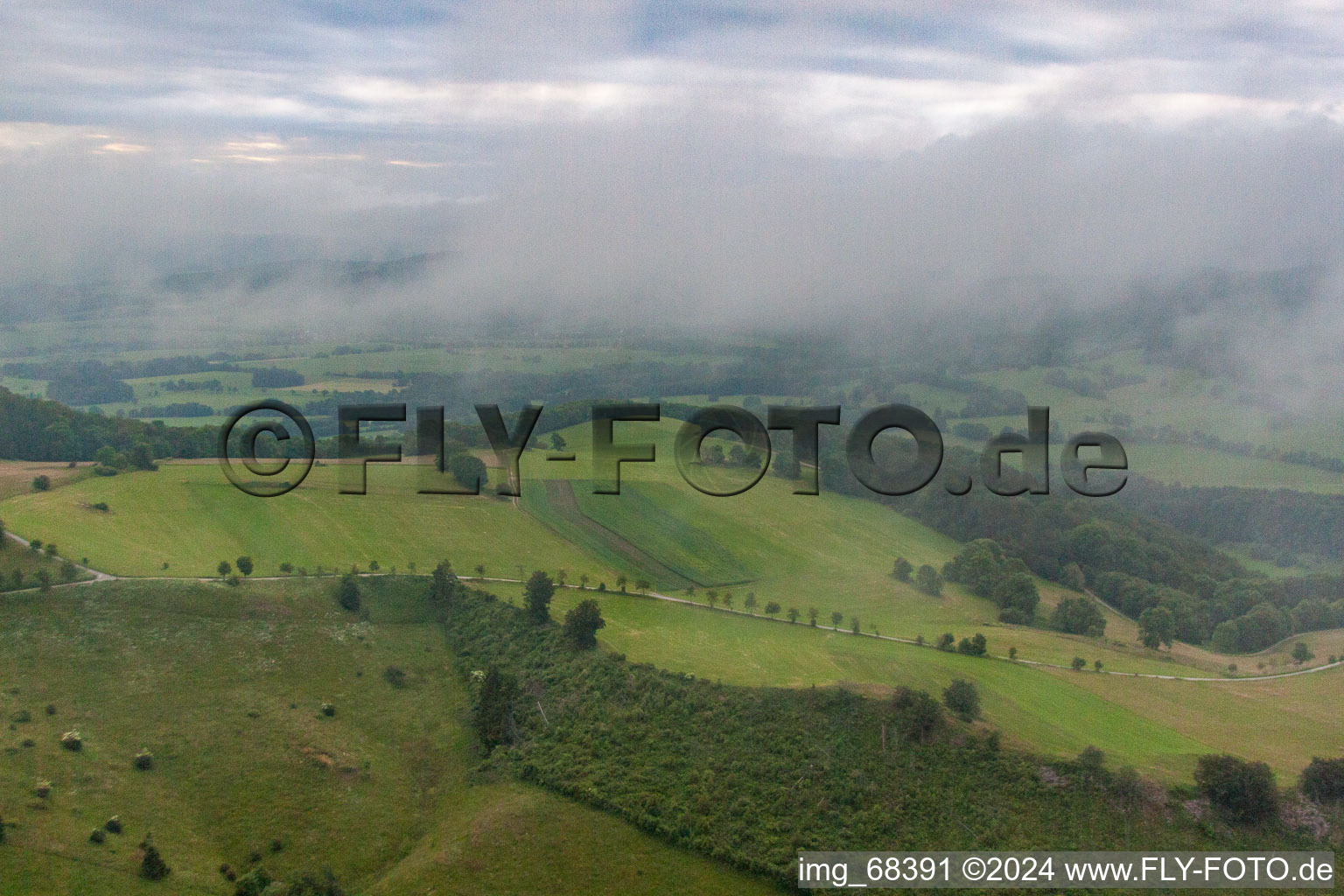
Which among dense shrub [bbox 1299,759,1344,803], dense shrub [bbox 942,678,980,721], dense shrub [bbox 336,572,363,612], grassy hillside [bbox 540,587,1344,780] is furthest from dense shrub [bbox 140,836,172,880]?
dense shrub [bbox 1299,759,1344,803]

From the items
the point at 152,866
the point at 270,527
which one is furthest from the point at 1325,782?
the point at 270,527

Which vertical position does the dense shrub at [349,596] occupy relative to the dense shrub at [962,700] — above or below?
above

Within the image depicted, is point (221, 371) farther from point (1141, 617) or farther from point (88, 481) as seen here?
Answer: point (1141, 617)

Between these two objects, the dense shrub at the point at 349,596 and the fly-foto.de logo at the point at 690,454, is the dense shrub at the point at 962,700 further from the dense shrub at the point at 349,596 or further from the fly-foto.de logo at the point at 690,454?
the dense shrub at the point at 349,596

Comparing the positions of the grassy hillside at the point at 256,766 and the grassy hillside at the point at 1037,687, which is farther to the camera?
the grassy hillside at the point at 1037,687

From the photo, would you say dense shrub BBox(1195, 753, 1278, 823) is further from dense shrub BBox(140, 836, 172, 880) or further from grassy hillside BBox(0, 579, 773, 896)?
dense shrub BBox(140, 836, 172, 880)

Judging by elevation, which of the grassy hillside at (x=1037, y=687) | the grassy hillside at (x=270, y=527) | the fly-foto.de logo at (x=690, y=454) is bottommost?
the grassy hillside at (x=1037, y=687)

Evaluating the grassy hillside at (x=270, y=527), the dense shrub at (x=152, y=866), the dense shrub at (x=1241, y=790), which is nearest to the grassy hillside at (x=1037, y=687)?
the dense shrub at (x=1241, y=790)

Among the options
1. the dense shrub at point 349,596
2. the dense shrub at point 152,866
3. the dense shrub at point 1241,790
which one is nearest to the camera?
the dense shrub at point 152,866

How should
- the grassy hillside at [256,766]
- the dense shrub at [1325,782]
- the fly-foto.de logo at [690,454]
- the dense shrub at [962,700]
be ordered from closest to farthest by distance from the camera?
the grassy hillside at [256,766], the dense shrub at [1325,782], the dense shrub at [962,700], the fly-foto.de logo at [690,454]

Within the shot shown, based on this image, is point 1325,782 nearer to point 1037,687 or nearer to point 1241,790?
point 1241,790
